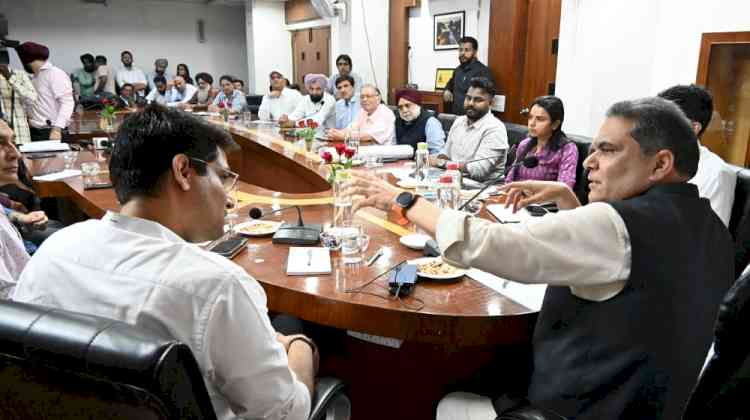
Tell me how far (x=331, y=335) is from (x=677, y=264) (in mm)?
1126

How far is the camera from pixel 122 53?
10930mm

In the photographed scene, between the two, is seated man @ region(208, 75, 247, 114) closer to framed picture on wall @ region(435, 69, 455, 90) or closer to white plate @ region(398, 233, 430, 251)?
framed picture on wall @ region(435, 69, 455, 90)

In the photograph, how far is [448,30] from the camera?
648 centimetres

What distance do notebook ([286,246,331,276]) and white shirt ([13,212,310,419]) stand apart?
651 millimetres

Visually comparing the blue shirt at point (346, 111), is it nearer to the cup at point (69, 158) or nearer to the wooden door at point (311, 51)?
the cup at point (69, 158)

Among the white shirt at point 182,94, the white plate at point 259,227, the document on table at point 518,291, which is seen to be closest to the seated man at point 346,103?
the white plate at point 259,227

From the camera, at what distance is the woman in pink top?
298 cm

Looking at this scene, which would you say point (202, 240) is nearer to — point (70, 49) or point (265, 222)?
point (265, 222)

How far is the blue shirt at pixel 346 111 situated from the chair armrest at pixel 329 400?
14.7 feet

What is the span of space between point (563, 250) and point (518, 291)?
1.53 feet

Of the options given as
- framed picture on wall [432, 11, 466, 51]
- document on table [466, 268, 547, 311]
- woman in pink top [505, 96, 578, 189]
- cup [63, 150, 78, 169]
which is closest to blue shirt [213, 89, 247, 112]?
framed picture on wall [432, 11, 466, 51]

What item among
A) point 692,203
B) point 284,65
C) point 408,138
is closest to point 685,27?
point 408,138

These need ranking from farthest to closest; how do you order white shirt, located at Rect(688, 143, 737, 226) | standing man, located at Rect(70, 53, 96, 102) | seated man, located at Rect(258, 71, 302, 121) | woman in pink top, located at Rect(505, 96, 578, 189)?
standing man, located at Rect(70, 53, 96, 102), seated man, located at Rect(258, 71, 302, 121), woman in pink top, located at Rect(505, 96, 578, 189), white shirt, located at Rect(688, 143, 737, 226)

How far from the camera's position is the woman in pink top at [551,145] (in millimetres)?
2982
